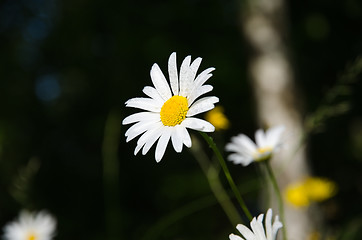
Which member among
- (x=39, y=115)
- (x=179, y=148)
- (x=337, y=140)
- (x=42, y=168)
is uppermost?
(x=39, y=115)

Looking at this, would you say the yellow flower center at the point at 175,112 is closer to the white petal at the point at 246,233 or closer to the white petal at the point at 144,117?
the white petal at the point at 144,117

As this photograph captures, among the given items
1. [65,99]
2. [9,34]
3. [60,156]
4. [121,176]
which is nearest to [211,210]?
[121,176]

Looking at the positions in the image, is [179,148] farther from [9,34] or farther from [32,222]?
[9,34]

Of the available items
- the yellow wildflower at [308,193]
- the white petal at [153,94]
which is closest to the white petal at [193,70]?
the white petal at [153,94]

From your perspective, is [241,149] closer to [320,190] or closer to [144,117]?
[144,117]

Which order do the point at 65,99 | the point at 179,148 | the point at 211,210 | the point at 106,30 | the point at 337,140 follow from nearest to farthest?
the point at 179,148, the point at 211,210, the point at 337,140, the point at 106,30, the point at 65,99

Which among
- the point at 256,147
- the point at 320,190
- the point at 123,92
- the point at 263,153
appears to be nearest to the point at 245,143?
the point at 256,147

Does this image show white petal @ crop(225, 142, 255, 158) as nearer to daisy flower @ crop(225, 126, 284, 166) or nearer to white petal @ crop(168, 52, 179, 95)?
daisy flower @ crop(225, 126, 284, 166)
